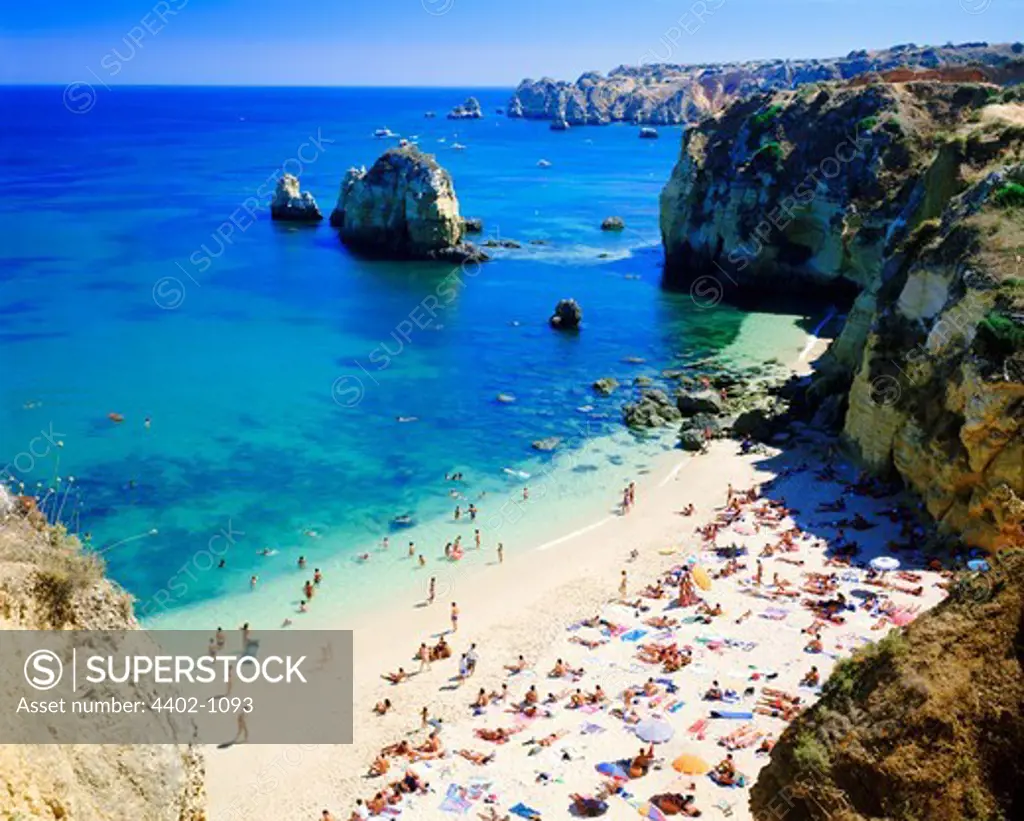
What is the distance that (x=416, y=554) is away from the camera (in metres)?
29.2

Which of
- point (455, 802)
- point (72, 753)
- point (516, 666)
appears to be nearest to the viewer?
point (72, 753)

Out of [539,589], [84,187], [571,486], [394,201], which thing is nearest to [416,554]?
[539,589]

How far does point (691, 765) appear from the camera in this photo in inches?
706

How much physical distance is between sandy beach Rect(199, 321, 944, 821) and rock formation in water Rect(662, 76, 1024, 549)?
283cm

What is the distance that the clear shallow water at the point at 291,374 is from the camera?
102ft

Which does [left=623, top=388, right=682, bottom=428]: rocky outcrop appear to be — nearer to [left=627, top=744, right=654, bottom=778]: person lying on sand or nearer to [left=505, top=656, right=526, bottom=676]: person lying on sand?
[left=505, top=656, right=526, bottom=676]: person lying on sand

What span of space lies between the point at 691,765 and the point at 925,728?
327 inches

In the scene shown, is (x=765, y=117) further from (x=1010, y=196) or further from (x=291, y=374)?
(x=291, y=374)

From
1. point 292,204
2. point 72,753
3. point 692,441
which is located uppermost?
point 292,204

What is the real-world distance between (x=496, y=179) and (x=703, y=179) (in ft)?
209

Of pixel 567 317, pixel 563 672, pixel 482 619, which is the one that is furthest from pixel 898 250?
pixel 567 317

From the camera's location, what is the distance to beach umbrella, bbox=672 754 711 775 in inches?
703

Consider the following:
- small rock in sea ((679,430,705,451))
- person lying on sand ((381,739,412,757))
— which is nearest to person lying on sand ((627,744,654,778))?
person lying on sand ((381,739,412,757))

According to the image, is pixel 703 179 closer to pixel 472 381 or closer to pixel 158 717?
pixel 472 381
